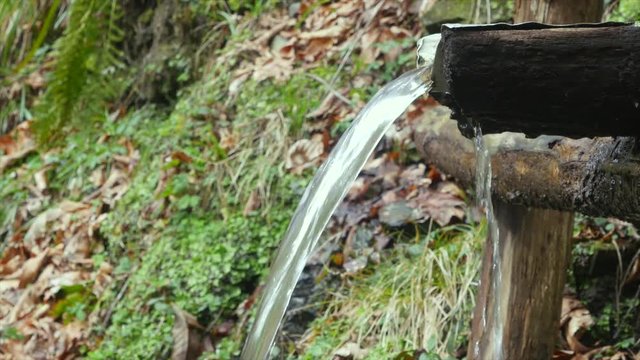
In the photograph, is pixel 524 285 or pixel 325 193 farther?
pixel 524 285

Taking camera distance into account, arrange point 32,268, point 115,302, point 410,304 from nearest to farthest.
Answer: point 410,304 < point 115,302 < point 32,268

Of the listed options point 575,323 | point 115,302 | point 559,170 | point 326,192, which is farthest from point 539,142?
point 115,302

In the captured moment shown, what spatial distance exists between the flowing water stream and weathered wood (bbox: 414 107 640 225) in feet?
1.25

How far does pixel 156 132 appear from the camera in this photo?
499 cm

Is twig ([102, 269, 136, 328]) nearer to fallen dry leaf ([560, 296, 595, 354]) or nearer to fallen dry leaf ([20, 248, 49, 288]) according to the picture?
fallen dry leaf ([20, 248, 49, 288])

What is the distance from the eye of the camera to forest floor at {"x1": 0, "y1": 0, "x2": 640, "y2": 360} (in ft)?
9.98

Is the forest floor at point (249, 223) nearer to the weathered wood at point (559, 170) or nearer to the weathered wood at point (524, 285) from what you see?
the weathered wood at point (524, 285)

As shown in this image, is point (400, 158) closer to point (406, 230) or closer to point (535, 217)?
point (406, 230)

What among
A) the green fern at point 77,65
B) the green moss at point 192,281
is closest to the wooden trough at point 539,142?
the green fern at point 77,65

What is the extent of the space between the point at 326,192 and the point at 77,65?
811 millimetres

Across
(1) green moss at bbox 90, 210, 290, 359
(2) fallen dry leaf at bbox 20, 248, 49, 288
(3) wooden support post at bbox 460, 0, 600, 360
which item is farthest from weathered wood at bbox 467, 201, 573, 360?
(2) fallen dry leaf at bbox 20, 248, 49, 288

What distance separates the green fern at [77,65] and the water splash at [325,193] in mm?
707

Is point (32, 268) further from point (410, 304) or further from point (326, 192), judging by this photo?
point (326, 192)

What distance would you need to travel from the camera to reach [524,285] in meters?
2.46
